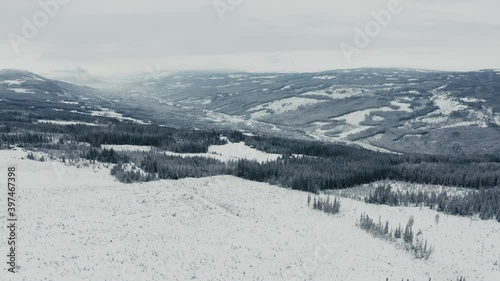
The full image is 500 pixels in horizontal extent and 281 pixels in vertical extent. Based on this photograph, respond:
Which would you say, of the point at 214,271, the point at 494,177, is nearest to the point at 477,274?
the point at 214,271

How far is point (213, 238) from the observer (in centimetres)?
3716

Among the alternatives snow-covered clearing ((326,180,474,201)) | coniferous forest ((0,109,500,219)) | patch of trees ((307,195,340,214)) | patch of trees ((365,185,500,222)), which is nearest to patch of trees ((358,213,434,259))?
patch of trees ((307,195,340,214))

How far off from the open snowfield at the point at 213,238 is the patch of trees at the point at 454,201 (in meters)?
1.86

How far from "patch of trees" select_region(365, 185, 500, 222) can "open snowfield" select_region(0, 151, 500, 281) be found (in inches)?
73.3

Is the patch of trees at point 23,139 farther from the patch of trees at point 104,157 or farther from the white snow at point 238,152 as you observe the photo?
the white snow at point 238,152

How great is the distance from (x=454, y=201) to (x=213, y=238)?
2906 centimetres

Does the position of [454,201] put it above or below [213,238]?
above

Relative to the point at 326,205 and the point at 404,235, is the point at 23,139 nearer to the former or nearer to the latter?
the point at 326,205

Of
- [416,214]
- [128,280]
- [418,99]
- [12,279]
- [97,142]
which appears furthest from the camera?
[418,99]

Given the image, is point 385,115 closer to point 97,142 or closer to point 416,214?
point 97,142

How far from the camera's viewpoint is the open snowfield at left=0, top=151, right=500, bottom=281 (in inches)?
1184

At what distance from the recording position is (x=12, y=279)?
25453 millimetres

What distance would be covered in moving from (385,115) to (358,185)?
119 m

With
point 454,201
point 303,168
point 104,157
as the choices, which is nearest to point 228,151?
point 303,168
